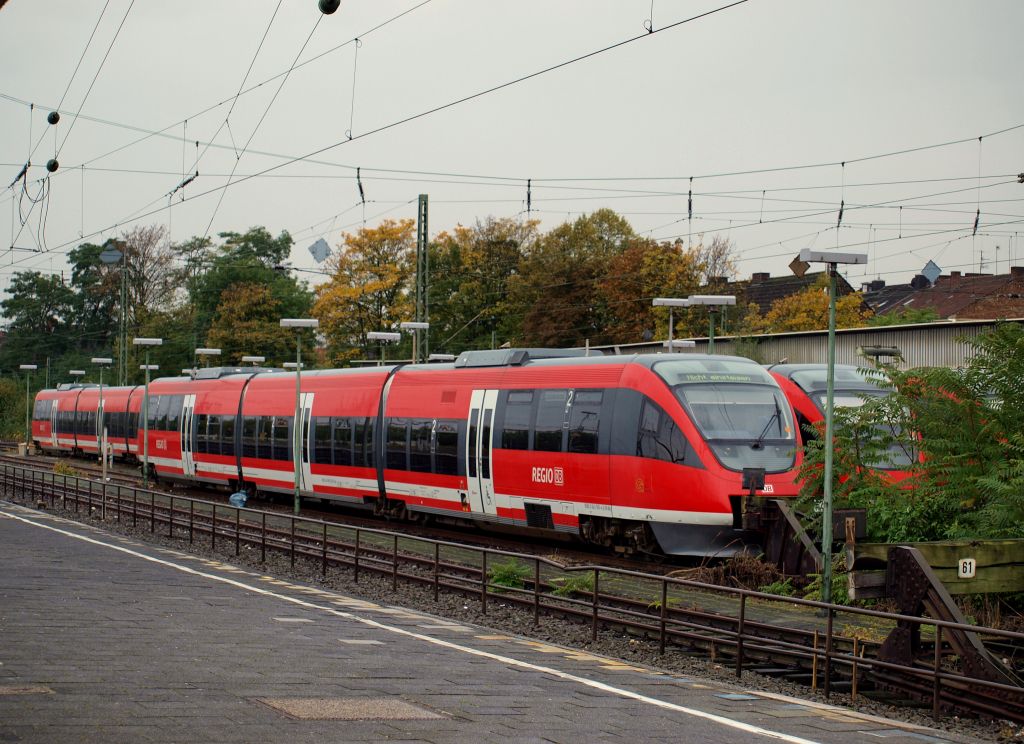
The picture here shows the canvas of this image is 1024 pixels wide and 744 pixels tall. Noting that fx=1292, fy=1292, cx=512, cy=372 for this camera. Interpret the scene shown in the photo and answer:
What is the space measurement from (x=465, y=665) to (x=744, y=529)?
8.74m

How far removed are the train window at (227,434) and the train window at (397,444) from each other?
10223mm

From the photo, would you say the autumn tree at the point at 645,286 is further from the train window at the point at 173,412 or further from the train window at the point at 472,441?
the train window at the point at 472,441

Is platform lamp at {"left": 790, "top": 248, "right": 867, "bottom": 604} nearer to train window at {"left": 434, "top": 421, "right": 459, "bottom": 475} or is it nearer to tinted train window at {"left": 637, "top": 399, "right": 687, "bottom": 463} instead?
tinted train window at {"left": 637, "top": 399, "right": 687, "bottom": 463}

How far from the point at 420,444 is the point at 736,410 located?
849 cm

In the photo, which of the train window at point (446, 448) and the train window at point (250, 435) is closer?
the train window at point (446, 448)

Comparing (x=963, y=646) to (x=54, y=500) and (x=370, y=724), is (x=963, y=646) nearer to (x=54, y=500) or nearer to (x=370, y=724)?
(x=370, y=724)

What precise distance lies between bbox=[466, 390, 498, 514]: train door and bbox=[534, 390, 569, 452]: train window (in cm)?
156

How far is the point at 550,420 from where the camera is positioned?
2233 cm

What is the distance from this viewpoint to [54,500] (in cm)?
3353

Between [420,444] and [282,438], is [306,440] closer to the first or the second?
[282,438]

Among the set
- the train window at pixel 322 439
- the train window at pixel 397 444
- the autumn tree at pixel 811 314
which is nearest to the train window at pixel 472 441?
the train window at pixel 397 444

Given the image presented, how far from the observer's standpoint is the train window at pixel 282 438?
32.9 meters

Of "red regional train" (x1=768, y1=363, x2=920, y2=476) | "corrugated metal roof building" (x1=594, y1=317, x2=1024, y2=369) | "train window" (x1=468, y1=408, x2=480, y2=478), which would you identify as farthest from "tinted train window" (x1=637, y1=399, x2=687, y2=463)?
"corrugated metal roof building" (x1=594, y1=317, x2=1024, y2=369)

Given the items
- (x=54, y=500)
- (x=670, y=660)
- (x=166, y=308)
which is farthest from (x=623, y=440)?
(x=166, y=308)
